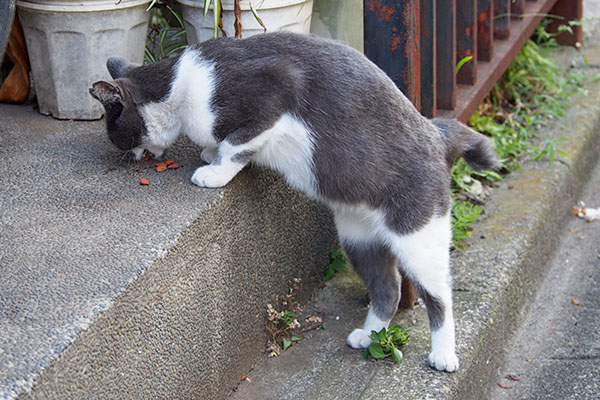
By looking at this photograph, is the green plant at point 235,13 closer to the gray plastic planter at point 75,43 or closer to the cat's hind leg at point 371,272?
the gray plastic planter at point 75,43

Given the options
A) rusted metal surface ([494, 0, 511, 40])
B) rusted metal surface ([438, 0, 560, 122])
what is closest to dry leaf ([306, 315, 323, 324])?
rusted metal surface ([438, 0, 560, 122])

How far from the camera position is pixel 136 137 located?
7.98 feet

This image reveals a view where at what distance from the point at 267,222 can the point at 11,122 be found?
3.64 feet

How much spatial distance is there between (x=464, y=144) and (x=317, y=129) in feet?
1.72

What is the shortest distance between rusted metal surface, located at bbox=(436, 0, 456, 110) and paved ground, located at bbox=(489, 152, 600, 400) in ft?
2.97

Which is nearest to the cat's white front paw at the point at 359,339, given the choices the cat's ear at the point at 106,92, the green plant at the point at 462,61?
→ the cat's ear at the point at 106,92

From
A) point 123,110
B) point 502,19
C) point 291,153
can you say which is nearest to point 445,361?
point 291,153

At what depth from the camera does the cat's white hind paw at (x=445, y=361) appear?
7.79ft

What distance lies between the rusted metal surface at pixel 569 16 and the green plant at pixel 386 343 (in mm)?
3095

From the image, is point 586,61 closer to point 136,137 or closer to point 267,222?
point 267,222

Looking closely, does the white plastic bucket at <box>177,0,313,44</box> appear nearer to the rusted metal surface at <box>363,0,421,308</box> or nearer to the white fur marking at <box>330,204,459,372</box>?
the rusted metal surface at <box>363,0,421,308</box>

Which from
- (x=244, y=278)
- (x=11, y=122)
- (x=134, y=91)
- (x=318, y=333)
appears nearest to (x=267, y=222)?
(x=244, y=278)

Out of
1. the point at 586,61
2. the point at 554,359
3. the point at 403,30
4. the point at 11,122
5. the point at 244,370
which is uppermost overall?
the point at 403,30

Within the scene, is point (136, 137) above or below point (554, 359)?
above
